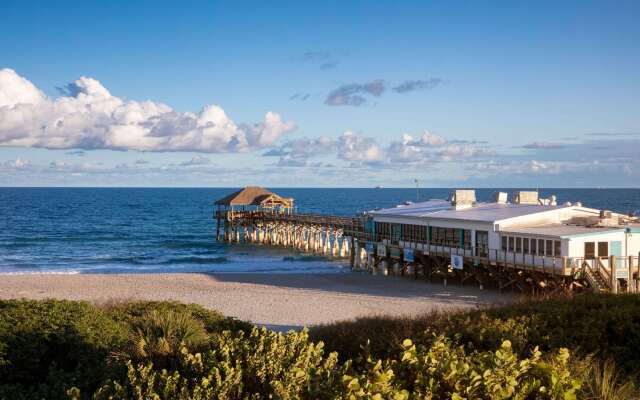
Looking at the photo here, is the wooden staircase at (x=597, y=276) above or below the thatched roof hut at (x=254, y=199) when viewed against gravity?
below

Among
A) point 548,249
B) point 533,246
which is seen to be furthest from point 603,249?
point 533,246

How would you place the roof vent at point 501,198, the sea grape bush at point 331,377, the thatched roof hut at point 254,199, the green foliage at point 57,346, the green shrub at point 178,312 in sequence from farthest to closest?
the thatched roof hut at point 254,199 → the roof vent at point 501,198 → the green shrub at point 178,312 → the green foliage at point 57,346 → the sea grape bush at point 331,377

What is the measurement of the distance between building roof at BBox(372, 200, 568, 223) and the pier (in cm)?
5

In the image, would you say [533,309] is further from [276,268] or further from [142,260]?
[142,260]

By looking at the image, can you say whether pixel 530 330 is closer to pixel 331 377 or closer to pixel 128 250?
pixel 331 377

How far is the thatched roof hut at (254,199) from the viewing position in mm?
61338

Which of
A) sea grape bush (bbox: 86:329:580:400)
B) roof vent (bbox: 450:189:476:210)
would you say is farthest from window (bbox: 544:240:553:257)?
sea grape bush (bbox: 86:329:580:400)

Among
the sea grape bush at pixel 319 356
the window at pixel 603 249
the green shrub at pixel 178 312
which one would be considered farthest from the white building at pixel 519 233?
the green shrub at pixel 178 312

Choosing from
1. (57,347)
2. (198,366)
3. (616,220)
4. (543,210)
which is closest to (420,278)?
(543,210)

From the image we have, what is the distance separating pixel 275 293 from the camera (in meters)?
32.0

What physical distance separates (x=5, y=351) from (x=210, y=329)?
4726mm

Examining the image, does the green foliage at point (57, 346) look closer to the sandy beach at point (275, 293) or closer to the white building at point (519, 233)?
the sandy beach at point (275, 293)

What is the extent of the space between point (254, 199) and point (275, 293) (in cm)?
3102

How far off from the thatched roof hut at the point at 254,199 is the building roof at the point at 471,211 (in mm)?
21877
